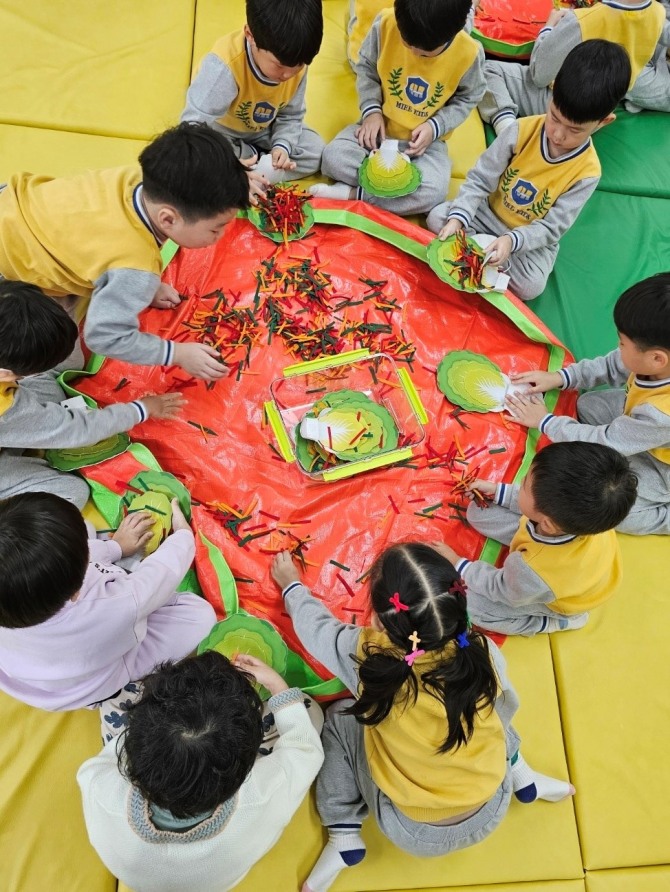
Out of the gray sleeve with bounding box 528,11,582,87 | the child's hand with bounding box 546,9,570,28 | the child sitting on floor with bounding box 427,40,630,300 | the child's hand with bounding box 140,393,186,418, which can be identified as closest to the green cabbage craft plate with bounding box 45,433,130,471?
the child's hand with bounding box 140,393,186,418

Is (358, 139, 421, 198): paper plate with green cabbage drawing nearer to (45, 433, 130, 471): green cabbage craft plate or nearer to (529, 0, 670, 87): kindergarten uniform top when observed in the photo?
(529, 0, 670, 87): kindergarten uniform top

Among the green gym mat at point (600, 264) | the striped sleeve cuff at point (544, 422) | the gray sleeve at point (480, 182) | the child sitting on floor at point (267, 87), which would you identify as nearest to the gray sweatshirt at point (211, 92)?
the child sitting on floor at point (267, 87)

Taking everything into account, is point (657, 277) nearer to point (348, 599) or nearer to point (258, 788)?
point (348, 599)

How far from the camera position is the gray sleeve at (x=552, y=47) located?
2.40 meters

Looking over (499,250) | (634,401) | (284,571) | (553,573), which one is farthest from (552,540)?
(499,250)

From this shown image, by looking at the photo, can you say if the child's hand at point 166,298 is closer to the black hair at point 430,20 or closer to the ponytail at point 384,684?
the black hair at point 430,20

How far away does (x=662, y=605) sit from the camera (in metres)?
1.88

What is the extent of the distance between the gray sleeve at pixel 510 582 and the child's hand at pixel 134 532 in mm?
859

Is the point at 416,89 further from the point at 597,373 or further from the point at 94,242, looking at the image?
the point at 94,242

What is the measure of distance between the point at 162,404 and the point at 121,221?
501mm

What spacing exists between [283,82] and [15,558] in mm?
1704

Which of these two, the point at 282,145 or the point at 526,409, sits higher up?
the point at 282,145

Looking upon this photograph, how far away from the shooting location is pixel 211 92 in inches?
77.9

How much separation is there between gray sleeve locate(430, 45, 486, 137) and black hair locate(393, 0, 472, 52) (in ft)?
1.07
